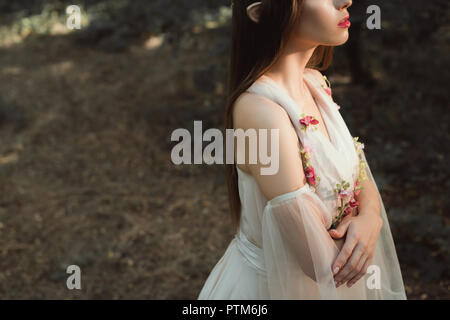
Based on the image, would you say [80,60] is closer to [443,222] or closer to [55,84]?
[55,84]

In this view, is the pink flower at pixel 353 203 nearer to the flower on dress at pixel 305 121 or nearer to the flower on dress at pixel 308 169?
the flower on dress at pixel 308 169

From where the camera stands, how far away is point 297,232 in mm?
1367

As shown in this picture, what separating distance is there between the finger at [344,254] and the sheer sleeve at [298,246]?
1 cm

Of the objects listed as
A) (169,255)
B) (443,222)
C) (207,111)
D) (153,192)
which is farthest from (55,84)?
(443,222)

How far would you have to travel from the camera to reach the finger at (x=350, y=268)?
55.7 inches

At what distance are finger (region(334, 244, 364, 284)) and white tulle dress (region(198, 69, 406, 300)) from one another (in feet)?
0.13

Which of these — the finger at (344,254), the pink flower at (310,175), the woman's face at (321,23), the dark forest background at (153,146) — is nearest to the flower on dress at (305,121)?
the pink flower at (310,175)

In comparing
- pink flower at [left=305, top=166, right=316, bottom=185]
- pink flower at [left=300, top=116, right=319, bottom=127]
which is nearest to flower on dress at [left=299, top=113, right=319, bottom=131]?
pink flower at [left=300, top=116, right=319, bottom=127]

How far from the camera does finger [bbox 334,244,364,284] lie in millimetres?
1414

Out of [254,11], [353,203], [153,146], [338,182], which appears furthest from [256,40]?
[153,146]

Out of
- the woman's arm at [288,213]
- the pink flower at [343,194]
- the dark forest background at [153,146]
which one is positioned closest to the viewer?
the woman's arm at [288,213]

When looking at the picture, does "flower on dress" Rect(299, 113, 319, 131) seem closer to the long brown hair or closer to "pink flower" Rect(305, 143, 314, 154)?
"pink flower" Rect(305, 143, 314, 154)

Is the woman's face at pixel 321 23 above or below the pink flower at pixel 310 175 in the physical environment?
above

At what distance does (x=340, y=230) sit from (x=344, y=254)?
8cm
